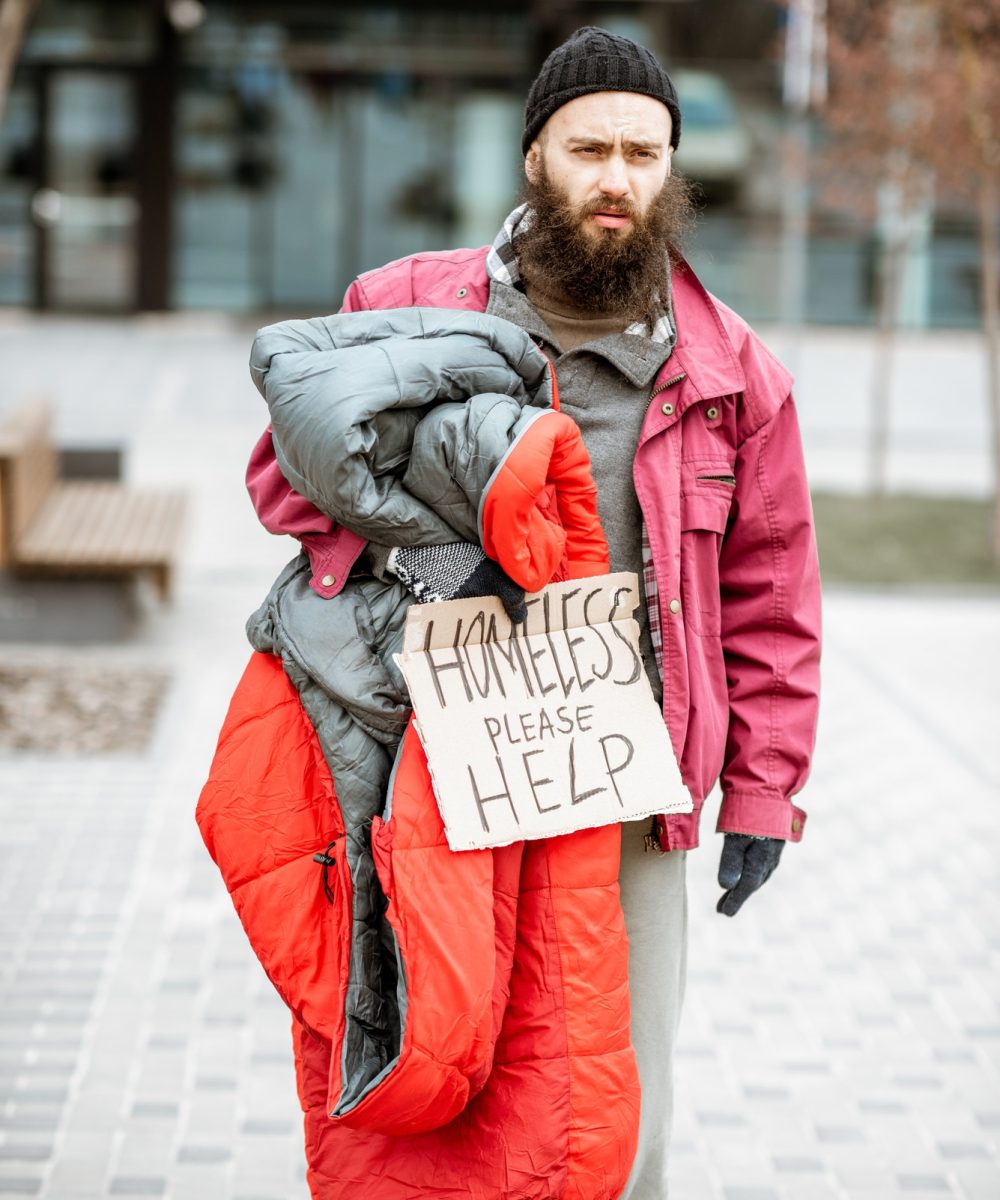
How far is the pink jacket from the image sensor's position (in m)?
2.68

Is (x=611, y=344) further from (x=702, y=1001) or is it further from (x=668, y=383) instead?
(x=702, y=1001)

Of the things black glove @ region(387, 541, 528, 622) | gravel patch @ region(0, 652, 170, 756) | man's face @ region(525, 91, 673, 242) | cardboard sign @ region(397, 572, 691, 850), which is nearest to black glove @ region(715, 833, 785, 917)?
cardboard sign @ region(397, 572, 691, 850)

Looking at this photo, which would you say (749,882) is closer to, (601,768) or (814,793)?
(601,768)

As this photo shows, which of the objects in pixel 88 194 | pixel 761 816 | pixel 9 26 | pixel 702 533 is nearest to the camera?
pixel 702 533

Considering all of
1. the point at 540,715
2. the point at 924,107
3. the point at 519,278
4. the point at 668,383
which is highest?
the point at 924,107

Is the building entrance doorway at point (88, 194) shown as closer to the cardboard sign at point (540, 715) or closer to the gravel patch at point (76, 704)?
the gravel patch at point (76, 704)

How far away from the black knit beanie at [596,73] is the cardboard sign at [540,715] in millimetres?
734

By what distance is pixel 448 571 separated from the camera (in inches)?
97.0

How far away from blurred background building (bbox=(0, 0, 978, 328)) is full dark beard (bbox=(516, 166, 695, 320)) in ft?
57.1

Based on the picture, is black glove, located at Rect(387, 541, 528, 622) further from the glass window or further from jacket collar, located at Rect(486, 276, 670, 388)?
the glass window

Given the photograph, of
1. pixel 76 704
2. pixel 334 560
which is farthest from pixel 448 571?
pixel 76 704

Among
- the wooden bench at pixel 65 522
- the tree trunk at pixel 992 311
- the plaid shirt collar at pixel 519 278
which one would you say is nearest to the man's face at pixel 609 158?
the plaid shirt collar at pixel 519 278

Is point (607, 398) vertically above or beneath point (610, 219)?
beneath

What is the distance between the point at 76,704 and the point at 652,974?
15.3ft
